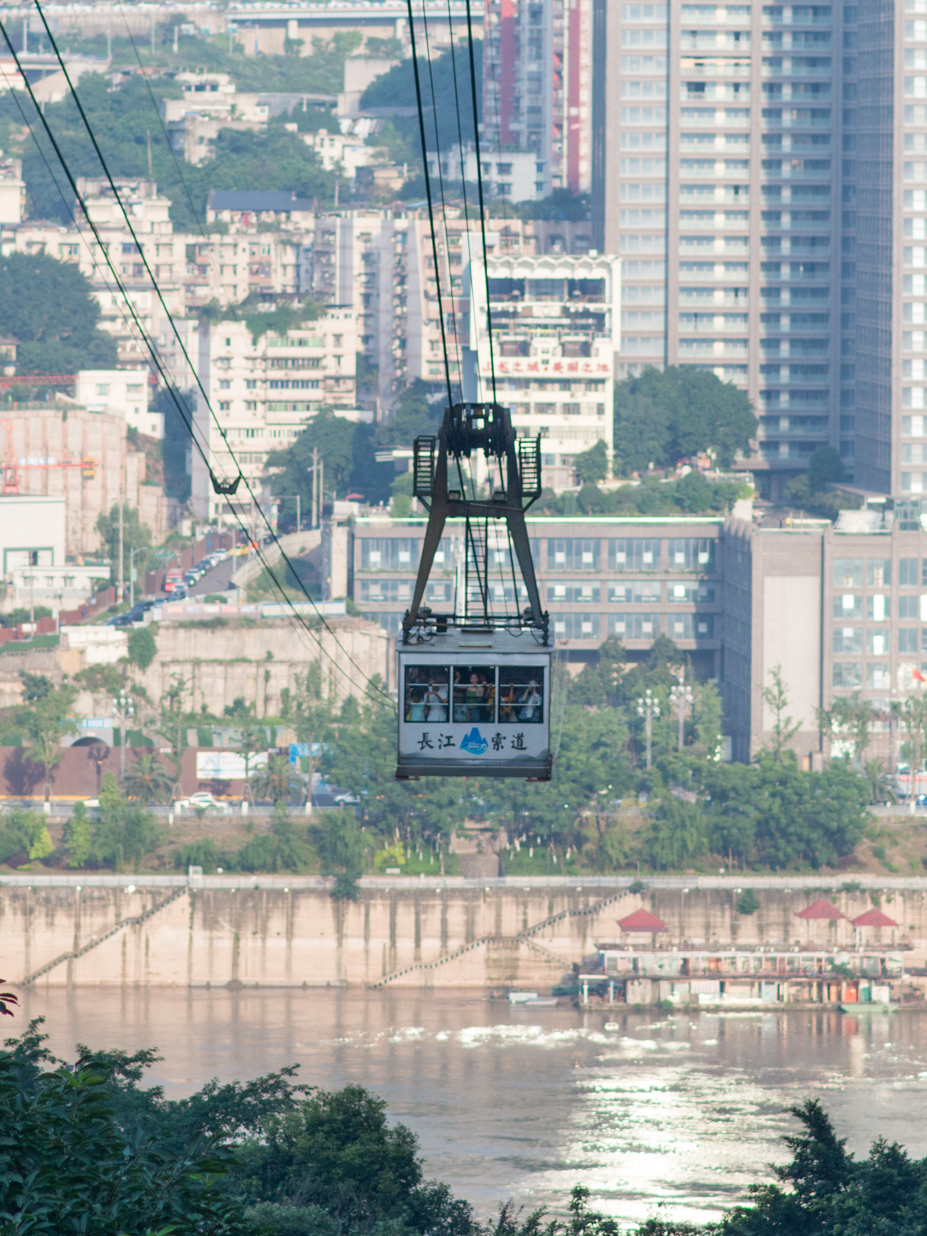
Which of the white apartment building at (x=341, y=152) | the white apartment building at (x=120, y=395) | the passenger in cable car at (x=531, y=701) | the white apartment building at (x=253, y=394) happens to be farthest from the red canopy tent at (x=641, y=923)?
the white apartment building at (x=341, y=152)

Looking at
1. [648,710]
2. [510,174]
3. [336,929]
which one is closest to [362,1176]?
[336,929]

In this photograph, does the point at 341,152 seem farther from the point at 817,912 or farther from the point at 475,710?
the point at 475,710

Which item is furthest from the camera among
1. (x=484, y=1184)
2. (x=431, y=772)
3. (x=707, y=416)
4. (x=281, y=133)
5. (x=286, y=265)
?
(x=281, y=133)

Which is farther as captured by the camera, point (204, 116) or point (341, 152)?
point (341, 152)

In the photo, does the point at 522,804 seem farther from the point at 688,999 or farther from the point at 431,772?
the point at 431,772

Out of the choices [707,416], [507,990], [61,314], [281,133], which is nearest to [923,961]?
[507,990]
